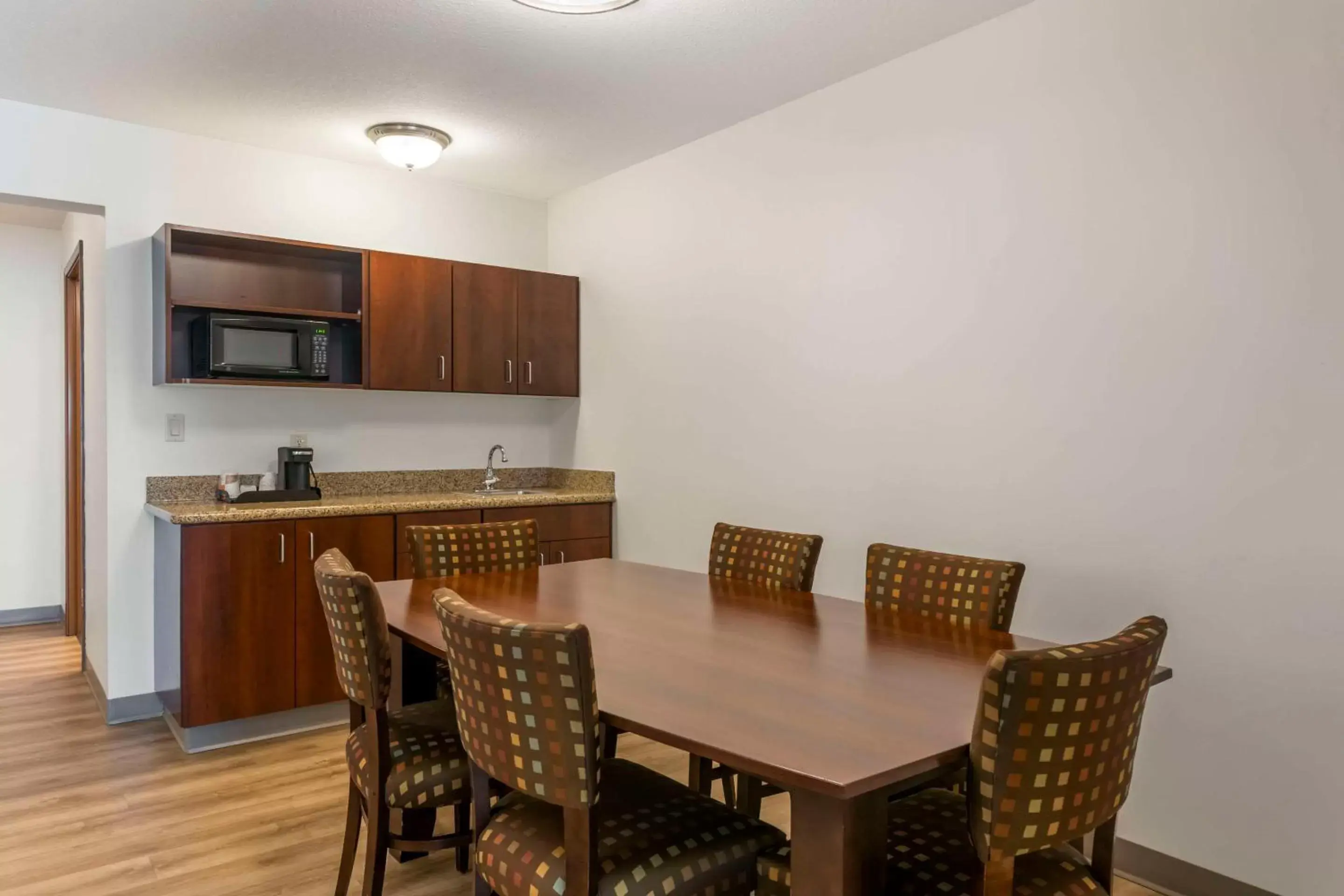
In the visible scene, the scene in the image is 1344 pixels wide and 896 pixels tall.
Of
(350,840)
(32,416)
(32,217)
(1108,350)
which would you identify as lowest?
(350,840)

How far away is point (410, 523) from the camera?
396cm

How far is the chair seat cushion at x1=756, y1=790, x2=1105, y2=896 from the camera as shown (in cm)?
152

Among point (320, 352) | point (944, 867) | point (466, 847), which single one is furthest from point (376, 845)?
point (320, 352)

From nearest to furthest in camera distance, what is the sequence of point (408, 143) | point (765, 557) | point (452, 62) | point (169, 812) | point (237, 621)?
point (765, 557)
point (169, 812)
point (452, 62)
point (237, 621)
point (408, 143)

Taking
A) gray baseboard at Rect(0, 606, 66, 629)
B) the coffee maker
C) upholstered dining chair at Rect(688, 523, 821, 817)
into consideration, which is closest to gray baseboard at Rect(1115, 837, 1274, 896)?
upholstered dining chair at Rect(688, 523, 821, 817)

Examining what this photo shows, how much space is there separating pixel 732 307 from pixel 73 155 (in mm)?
2786

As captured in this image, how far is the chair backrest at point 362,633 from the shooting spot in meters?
1.97

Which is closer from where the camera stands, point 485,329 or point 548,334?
point 485,329

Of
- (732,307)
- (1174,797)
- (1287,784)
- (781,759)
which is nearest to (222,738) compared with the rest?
(732,307)

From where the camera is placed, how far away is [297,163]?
14.0 ft

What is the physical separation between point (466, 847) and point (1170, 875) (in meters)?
1.93

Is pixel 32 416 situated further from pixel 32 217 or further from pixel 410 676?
pixel 410 676

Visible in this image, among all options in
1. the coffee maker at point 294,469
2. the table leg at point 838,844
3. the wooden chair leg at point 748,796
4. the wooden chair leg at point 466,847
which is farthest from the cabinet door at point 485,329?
the table leg at point 838,844

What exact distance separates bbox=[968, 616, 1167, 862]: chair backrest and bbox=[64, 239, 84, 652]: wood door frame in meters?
4.92
